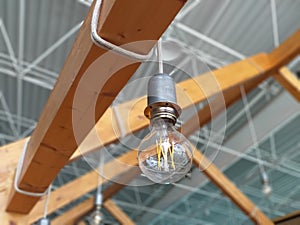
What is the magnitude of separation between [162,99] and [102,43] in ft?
0.88

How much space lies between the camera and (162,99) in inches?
39.9

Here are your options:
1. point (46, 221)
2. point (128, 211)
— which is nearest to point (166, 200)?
point (128, 211)

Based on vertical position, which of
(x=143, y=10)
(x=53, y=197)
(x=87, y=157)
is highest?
(x=53, y=197)

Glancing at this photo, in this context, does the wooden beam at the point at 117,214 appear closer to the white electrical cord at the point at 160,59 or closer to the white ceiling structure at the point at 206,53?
the white ceiling structure at the point at 206,53

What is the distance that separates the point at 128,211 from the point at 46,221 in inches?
315

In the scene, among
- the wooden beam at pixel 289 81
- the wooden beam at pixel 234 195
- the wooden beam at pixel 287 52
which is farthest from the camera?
the wooden beam at pixel 234 195

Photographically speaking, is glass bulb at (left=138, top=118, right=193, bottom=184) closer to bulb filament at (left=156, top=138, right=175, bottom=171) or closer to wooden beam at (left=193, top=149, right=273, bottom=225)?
bulb filament at (left=156, top=138, right=175, bottom=171)

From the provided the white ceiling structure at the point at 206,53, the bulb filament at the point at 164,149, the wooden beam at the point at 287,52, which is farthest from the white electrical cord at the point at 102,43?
the wooden beam at the point at 287,52

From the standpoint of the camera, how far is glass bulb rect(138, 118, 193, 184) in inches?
40.5

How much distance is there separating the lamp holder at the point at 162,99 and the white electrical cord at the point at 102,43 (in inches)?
4.4

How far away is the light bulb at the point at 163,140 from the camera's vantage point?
1.02 m

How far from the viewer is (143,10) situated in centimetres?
101

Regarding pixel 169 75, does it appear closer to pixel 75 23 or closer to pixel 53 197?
pixel 53 197

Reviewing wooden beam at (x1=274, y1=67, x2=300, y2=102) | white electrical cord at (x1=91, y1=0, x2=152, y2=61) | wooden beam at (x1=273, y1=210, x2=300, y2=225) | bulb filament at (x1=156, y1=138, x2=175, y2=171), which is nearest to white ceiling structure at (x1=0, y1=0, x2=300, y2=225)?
white electrical cord at (x1=91, y1=0, x2=152, y2=61)
